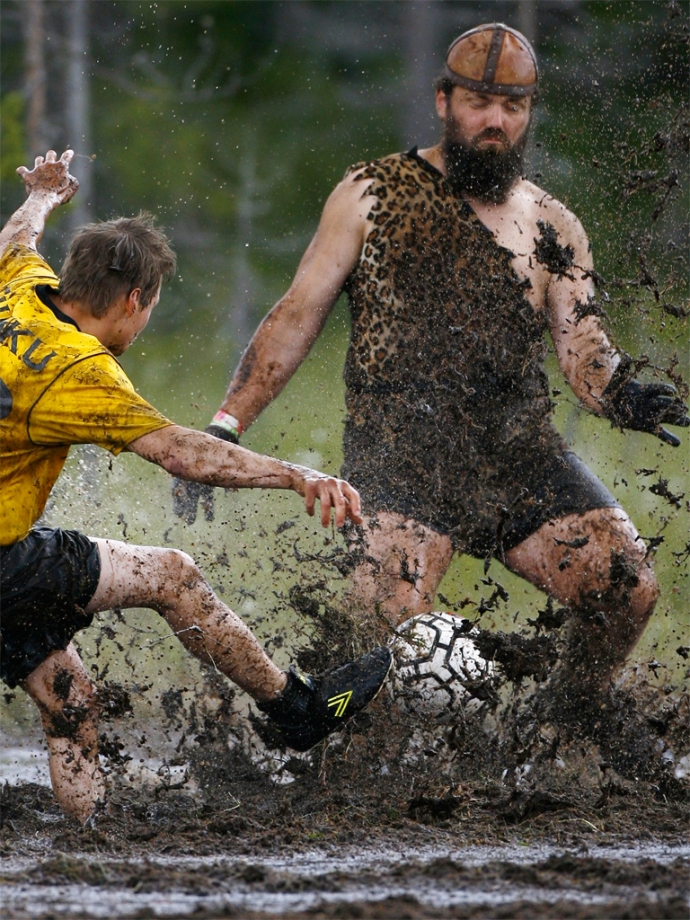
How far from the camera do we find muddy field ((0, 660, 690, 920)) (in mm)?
3400

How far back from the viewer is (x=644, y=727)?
5.29 metres

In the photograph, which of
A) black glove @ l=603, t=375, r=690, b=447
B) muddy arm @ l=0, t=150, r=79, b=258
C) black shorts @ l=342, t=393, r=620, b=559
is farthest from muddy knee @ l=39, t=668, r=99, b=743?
black glove @ l=603, t=375, r=690, b=447

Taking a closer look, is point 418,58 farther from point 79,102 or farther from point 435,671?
point 435,671

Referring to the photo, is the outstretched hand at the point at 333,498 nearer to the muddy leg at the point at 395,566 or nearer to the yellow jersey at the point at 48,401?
the yellow jersey at the point at 48,401

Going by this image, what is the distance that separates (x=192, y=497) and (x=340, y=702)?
1.47 m

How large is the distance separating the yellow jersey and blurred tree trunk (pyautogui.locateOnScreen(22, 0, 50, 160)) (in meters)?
9.17

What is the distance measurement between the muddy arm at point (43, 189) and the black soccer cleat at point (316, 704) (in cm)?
207

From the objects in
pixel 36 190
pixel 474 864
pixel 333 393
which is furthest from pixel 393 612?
pixel 333 393

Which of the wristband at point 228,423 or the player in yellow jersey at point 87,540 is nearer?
the player in yellow jersey at point 87,540

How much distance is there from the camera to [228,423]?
5793mm

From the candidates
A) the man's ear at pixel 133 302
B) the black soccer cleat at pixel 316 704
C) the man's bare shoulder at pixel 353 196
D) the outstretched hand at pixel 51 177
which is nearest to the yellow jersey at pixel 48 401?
the man's ear at pixel 133 302

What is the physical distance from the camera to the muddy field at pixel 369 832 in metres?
3.40

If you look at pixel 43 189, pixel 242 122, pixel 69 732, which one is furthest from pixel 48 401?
pixel 242 122

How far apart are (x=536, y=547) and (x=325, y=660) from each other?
102 centimetres
